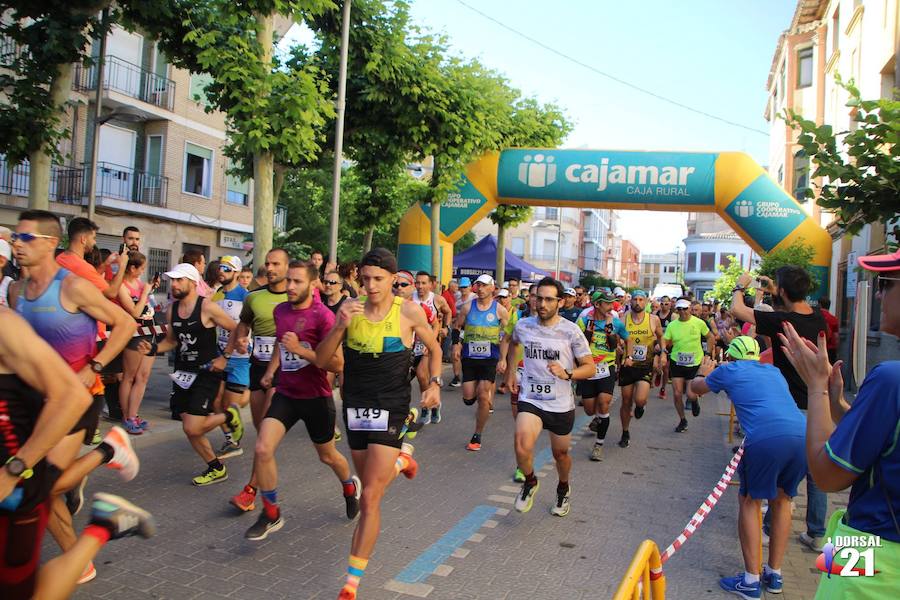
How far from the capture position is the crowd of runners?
2.81 m

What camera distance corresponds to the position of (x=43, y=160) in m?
10.4

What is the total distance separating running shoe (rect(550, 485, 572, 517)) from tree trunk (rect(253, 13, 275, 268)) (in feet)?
18.9

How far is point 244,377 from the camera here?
285 inches

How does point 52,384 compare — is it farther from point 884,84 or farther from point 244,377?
point 884,84

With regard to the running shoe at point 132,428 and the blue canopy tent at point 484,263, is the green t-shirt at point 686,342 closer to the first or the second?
the running shoe at point 132,428

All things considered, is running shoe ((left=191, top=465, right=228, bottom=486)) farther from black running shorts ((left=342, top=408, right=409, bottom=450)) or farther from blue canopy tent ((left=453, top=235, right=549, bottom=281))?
blue canopy tent ((left=453, top=235, right=549, bottom=281))

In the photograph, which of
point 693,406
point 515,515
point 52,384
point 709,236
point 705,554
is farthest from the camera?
point 709,236

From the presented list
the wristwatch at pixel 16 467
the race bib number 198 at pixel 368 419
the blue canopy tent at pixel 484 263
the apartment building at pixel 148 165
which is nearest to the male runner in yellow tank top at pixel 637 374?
the race bib number 198 at pixel 368 419

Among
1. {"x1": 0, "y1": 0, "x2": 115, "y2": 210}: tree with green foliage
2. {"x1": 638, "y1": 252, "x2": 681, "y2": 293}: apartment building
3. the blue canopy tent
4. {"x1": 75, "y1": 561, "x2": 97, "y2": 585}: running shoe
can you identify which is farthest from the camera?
{"x1": 638, "y1": 252, "x2": 681, "y2": 293}: apartment building

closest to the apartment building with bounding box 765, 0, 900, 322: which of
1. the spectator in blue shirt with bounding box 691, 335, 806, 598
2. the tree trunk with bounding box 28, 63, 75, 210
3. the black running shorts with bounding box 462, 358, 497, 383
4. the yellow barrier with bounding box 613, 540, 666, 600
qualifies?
the spectator in blue shirt with bounding box 691, 335, 806, 598

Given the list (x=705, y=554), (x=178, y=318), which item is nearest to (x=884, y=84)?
(x=705, y=554)

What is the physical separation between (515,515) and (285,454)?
2897 mm

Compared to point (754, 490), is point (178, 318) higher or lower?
higher

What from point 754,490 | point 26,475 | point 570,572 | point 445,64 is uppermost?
point 445,64
